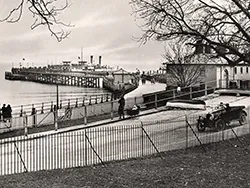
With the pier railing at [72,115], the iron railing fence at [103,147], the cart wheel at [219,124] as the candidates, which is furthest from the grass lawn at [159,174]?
the pier railing at [72,115]

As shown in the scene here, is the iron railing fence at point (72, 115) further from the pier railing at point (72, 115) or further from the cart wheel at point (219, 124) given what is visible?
the cart wheel at point (219, 124)

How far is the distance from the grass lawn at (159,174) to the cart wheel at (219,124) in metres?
5.54

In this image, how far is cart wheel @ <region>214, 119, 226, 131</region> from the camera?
22392 mm

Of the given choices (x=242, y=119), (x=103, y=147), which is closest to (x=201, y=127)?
(x=242, y=119)

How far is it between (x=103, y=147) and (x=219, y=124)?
23.6 feet

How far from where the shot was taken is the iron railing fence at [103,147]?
1650 centimetres

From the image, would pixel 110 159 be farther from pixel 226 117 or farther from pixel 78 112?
pixel 78 112

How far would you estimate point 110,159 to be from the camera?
1689 centimetres

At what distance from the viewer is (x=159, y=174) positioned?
1288cm

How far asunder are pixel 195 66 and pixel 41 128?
33210mm

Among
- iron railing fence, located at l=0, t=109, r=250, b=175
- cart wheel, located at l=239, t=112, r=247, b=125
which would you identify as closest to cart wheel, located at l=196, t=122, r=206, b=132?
iron railing fence, located at l=0, t=109, r=250, b=175

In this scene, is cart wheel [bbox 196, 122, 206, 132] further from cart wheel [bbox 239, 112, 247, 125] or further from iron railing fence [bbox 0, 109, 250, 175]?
cart wheel [bbox 239, 112, 247, 125]

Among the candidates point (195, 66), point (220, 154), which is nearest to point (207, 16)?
point (220, 154)

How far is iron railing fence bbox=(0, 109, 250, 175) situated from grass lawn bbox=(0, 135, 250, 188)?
5.15 ft
